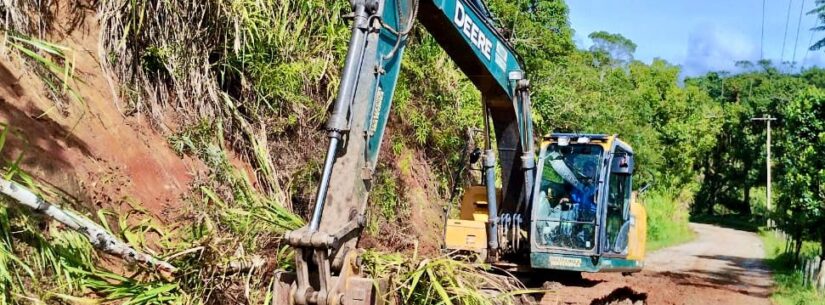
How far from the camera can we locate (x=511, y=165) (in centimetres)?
831

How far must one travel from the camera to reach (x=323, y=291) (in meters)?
4.17

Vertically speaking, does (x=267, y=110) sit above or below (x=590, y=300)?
above

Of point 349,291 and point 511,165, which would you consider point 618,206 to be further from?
point 349,291

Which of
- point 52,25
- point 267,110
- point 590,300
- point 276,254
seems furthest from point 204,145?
point 590,300

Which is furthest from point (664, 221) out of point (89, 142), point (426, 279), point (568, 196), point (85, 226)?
point (85, 226)

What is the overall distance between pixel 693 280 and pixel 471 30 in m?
12.5

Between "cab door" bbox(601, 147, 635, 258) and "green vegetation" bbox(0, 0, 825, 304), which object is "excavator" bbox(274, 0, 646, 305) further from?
"green vegetation" bbox(0, 0, 825, 304)

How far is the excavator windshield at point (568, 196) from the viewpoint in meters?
7.88

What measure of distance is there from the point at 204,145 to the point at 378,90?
11.3 ft

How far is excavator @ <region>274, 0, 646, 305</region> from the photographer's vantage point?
504cm

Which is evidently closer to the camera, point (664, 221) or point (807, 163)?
point (807, 163)

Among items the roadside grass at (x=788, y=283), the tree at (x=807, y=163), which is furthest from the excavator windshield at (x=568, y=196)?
the tree at (x=807, y=163)

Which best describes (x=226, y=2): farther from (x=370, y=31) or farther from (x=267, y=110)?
(x=370, y=31)

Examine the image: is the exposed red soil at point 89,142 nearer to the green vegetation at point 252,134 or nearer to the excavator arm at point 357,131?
the green vegetation at point 252,134
